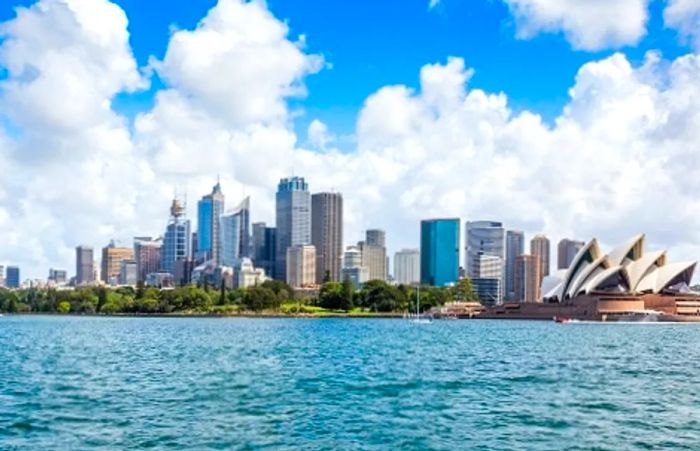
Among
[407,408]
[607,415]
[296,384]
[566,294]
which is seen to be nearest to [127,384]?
[296,384]

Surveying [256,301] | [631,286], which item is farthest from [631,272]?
[256,301]

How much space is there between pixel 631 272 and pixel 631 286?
221 centimetres

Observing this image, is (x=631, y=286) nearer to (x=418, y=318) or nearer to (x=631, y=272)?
(x=631, y=272)

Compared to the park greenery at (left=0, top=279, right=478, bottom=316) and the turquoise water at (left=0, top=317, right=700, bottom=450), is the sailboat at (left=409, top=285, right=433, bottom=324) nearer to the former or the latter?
the park greenery at (left=0, top=279, right=478, bottom=316)

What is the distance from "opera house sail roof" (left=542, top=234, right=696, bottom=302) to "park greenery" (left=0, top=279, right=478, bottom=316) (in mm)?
34903

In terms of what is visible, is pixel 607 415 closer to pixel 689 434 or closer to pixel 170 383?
pixel 689 434

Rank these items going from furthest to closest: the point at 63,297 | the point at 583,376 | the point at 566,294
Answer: the point at 63,297, the point at 566,294, the point at 583,376

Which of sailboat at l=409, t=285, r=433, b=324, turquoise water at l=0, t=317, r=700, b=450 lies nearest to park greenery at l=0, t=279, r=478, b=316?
sailboat at l=409, t=285, r=433, b=324

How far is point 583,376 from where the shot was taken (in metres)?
33.8

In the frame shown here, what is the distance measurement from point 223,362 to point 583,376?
15.2 meters

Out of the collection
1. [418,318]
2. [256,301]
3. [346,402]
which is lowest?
[418,318]

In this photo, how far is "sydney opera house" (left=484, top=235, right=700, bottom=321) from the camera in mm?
131625

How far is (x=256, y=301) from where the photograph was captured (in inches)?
5851

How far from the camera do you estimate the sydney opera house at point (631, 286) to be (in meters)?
132
